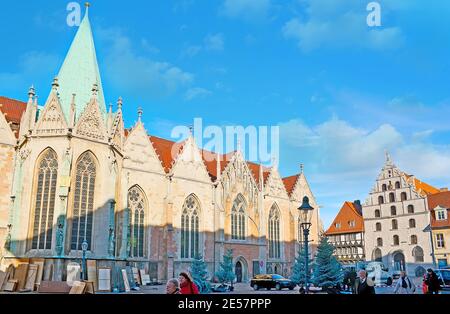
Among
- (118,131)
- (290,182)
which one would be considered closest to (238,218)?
(290,182)

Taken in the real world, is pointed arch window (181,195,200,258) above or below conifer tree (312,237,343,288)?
above

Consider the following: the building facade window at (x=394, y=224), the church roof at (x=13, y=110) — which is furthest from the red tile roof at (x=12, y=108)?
the building facade window at (x=394, y=224)

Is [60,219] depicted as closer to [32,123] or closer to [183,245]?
[32,123]

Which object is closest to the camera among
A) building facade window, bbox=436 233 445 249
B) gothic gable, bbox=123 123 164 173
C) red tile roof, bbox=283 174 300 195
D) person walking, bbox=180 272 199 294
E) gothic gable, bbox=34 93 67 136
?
person walking, bbox=180 272 199 294

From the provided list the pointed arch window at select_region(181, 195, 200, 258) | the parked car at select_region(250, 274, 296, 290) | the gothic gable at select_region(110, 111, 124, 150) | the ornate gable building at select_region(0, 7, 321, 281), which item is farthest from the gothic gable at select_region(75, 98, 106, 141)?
the parked car at select_region(250, 274, 296, 290)

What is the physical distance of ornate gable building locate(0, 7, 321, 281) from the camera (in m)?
27.5

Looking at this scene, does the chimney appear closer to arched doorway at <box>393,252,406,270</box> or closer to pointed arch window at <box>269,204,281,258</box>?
arched doorway at <box>393,252,406,270</box>

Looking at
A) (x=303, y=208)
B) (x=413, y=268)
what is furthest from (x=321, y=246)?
(x=413, y=268)

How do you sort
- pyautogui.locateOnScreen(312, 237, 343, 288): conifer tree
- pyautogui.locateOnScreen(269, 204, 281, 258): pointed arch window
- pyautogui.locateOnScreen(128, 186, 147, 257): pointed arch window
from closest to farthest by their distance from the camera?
pyautogui.locateOnScreen(312, 237, 343, 288): conifer tree → pyautogui.locateOnScreen(128, 186, 147, 257): pointed arch window → pyautogui.locateOnScreen(269, 204, 281, 258): pointed arch window

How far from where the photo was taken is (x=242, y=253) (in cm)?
4203

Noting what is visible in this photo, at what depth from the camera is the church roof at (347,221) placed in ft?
195

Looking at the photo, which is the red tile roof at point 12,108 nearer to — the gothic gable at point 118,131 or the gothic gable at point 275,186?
the gothic gable at point 118,131

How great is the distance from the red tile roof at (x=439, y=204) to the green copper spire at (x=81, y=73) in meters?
39.3

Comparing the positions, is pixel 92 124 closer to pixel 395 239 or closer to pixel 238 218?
pixel 238 218
